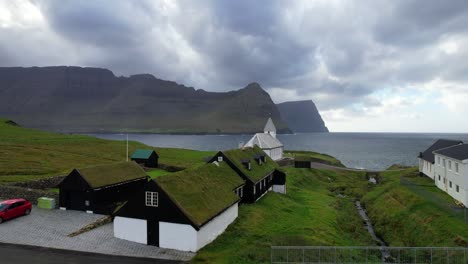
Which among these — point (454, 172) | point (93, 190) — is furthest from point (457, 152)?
point (93, 190)

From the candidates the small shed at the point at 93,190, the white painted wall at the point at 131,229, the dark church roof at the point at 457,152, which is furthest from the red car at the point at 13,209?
the dark church roof at the point at 457,152

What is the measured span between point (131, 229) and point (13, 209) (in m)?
13.8

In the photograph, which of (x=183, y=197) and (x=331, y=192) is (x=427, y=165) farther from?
(x=183, y=197)

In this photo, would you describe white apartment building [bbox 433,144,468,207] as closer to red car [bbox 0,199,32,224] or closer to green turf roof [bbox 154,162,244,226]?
green turf roof [bbox 154,162,244,226]

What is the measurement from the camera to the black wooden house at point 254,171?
1690 inches

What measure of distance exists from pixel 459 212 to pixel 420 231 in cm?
573

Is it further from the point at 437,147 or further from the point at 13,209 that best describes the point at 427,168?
the point at 13,209

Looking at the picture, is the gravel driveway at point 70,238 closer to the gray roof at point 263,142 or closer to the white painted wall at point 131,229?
the white painted wall at point 131,229

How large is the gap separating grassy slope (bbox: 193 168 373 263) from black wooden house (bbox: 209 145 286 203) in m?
1.58

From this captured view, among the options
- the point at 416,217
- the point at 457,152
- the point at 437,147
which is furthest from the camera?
the point at 437,147

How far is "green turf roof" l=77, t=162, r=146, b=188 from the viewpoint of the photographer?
36938mm

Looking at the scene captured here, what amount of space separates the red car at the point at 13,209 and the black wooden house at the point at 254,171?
2143 centimetres

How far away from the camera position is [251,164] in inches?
1892

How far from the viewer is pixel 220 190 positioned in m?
34.1
